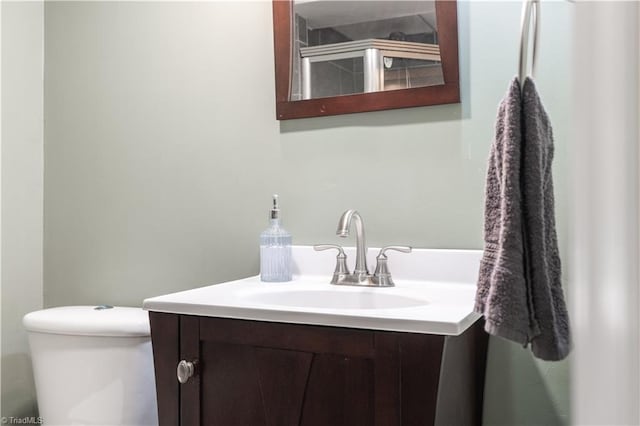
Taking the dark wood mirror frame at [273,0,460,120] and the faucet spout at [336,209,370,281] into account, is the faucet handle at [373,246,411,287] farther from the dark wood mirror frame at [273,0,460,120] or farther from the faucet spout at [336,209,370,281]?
the dark wood mirror frame at [273,0,460,120]

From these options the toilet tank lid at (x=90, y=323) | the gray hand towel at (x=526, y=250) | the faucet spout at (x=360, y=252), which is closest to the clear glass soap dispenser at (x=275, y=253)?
the faucet spout at (x=360, y=252)

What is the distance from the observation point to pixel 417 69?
1.35 metres

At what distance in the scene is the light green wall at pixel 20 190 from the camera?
171 cm

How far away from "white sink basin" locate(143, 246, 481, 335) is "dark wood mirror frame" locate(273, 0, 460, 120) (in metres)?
0.37

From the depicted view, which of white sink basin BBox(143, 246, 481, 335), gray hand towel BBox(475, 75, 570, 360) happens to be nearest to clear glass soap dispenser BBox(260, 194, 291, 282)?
white sink basin BBox(143, 246, 481, 335)

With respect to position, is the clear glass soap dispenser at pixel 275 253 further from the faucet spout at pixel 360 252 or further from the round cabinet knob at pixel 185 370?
the round cabinet knob at pixel 185 370

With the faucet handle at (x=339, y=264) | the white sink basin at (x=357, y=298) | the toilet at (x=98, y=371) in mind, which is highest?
the faucet handle at (x=339, y=264)

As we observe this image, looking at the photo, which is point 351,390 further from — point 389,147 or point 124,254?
point 124,254

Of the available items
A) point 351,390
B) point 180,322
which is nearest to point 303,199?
point 180,322

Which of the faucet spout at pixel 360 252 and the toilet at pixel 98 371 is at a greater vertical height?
the faucet spout at pixel 360 252

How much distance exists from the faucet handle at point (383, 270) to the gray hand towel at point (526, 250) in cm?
66

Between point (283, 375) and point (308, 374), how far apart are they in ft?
0.17

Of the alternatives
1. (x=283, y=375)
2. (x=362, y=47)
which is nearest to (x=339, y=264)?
(x=283, y=375)

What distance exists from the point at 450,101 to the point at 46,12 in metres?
1.43
